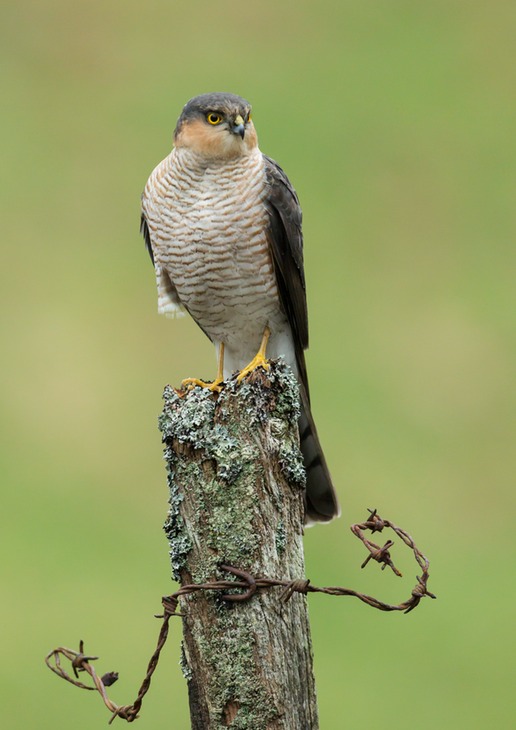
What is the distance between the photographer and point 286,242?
17.0 ft

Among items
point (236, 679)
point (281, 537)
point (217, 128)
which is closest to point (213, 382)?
point (217, 128)

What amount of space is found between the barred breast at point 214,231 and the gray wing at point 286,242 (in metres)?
0.03

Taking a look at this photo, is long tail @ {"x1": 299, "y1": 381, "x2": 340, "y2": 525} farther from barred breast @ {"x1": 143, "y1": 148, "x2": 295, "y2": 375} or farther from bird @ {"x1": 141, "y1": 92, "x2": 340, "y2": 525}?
barred breast @ {"x1": 143, "y1": 148, "x2": 295, "y2": 375}

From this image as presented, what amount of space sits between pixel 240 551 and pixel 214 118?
2.30 metres

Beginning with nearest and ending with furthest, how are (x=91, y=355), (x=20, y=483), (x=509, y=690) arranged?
(x=509, y=690), (x=20, y=483), (x=91, y=355)

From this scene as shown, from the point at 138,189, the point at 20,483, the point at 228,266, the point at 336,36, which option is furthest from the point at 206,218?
the point at 336,36

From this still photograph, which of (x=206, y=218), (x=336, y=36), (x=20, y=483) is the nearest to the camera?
(x=206, y=218)

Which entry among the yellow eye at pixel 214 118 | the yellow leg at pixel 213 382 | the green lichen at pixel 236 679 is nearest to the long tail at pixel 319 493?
the yellow leg at pixel 213 382

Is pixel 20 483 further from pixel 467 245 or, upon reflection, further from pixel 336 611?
pixel 467 245

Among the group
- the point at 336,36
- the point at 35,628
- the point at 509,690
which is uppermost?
the point at 336,36

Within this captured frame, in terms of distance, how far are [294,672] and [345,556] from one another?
5.19m

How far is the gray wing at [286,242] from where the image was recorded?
→ 5.15 m

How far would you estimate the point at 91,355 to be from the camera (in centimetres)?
1021

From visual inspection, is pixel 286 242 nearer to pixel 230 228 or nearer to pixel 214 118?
pixel 230 228
